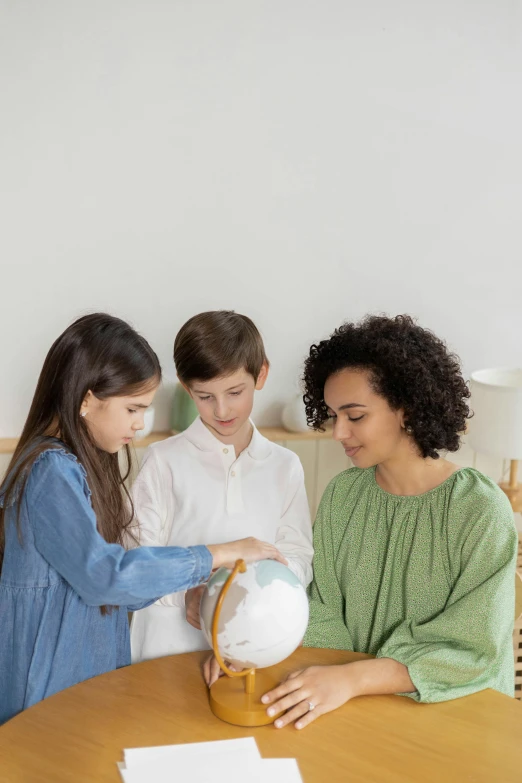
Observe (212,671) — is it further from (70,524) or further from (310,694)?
(70,524)

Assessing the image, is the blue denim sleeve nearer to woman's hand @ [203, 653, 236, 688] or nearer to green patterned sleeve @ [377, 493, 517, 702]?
woman's hand @ [203, 653, 236, 688]

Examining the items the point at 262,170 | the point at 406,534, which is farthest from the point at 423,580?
the point at 262,170

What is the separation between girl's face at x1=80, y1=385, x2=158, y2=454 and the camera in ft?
5.78

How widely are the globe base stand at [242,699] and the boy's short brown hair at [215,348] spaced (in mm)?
666

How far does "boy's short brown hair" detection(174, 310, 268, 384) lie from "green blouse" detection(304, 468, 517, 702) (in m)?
0.39

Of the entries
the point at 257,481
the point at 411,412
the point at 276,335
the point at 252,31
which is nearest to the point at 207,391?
the point at 257,481

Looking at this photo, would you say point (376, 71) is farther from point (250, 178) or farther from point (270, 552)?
point (270, 552)

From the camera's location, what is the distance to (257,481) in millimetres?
2125

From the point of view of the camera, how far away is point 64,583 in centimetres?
174

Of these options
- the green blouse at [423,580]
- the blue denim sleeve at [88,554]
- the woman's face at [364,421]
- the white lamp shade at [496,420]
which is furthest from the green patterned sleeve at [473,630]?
the white lamp shade at [496,420]

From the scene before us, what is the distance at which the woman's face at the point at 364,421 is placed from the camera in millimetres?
1943

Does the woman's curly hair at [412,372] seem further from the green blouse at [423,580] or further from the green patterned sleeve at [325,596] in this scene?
the green patterned sleeve at [325,596]

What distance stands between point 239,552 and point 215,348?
54 centimetres

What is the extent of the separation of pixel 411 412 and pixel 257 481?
42 centimetres
